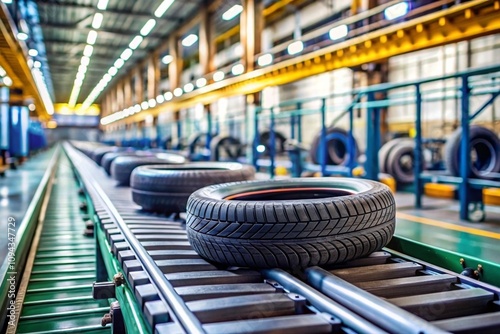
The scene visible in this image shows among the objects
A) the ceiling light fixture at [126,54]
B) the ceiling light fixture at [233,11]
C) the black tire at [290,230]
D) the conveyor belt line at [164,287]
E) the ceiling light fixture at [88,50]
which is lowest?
the conveyor belt line at [164,287]

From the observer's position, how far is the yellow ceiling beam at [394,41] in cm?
646

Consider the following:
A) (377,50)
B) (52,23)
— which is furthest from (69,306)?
(52,23)

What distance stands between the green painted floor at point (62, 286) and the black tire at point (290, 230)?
1246 mm

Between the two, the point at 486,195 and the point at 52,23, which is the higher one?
the point at 52,23

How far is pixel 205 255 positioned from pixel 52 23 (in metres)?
19.3

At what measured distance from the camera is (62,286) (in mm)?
3398

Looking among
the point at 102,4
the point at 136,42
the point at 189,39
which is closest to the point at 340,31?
the point at 102,4

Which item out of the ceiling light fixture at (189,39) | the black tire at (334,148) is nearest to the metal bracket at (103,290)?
the black tire at (334,148)

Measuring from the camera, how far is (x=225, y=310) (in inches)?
59.2

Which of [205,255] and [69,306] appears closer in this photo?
[205,255]

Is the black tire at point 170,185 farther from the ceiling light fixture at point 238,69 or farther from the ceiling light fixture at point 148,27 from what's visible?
the ceiling light fixture at point 148,27

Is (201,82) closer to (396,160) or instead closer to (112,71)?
(396,160)

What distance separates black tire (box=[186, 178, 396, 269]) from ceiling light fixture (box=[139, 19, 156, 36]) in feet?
57.4

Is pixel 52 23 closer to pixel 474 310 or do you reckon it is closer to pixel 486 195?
pixel 486 195
